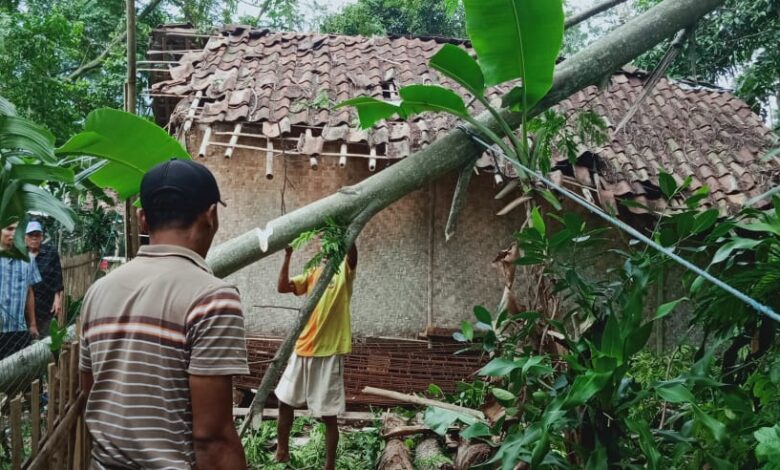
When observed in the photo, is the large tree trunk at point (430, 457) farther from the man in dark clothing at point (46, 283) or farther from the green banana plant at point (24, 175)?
the man in dark clothing at point (46, 283)

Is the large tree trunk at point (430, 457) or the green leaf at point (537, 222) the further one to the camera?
the large tree trunk at point (430, 457)

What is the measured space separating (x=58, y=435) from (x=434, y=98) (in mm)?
2132

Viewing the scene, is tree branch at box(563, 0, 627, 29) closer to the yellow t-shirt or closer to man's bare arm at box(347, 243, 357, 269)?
man's bare arm at box(347, 243, 357, 269)

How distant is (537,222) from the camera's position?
3170mm

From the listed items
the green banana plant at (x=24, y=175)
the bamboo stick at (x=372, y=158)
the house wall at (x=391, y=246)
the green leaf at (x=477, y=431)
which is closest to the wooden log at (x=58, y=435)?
the green banana plant at (x=24, y=175)

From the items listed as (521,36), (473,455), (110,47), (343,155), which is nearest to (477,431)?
(473,455)

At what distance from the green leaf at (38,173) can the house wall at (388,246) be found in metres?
4.03

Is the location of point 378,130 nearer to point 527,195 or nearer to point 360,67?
point 360,67

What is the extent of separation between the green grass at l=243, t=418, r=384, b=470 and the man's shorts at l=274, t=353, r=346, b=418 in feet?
1.29

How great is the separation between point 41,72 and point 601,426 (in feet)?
31.2

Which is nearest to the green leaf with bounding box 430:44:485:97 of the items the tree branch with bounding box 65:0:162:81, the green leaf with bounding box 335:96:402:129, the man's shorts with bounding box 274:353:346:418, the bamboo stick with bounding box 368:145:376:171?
the green leaf with bounding box 335:96:402:129

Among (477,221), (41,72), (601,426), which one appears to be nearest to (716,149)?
(477,221)

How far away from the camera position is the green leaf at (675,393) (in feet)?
8.61

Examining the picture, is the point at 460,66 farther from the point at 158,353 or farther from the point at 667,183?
the point at 158,353
